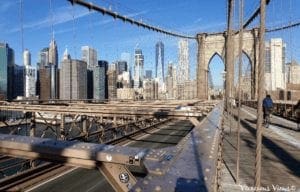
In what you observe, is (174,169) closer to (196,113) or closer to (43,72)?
(196,113)

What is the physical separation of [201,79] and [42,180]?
5189 cm

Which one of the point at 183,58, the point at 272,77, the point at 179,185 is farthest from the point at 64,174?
the point at 183,58

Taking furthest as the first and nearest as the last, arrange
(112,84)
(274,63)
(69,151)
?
(112,84), (274,63), (69,151)

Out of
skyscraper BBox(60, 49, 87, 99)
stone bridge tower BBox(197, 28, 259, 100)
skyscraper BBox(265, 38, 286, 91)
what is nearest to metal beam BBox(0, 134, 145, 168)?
skyscraper BBox(265, 38, 286, 91)

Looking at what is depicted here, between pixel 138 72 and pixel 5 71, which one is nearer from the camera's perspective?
pixel 5 71

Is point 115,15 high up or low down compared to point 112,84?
up

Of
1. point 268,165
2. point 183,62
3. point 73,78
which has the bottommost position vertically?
point 268,165

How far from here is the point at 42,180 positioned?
1303 centimetres

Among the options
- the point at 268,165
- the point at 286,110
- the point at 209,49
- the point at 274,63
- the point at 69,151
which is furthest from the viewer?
the point at 209,49

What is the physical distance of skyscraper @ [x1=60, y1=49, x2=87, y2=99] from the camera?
67.4 meters

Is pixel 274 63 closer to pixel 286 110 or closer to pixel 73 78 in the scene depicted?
pixel 286 110

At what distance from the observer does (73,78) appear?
75.2m

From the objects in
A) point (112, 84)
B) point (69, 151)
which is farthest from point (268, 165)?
point (112, 84)

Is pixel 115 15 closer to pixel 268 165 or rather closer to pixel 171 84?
pixel 268 165
